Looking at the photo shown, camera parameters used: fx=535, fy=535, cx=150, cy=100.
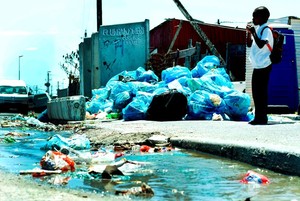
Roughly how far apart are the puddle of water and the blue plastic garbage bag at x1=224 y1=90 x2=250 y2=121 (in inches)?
177

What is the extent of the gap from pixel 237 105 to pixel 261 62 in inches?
99.8

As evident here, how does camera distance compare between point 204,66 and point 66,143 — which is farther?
point 204,66

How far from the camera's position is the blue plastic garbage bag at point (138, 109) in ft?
37.8

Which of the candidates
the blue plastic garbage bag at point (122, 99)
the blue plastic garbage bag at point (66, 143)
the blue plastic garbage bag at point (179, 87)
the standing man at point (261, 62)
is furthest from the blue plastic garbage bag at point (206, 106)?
the blue plastic garbage bag at point (66, 143)

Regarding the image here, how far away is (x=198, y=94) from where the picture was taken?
1067 cm

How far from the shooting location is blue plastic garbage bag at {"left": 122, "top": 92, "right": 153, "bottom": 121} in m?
11.5

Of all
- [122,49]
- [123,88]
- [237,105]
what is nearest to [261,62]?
[237,105]

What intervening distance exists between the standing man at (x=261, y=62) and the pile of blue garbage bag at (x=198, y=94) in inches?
88.8

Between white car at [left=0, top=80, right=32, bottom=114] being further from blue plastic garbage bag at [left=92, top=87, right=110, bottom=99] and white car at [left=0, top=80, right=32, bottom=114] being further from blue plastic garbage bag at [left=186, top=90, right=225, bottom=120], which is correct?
blue plastic garbage bag at [left=186, top=90, right=225, bottom=120]

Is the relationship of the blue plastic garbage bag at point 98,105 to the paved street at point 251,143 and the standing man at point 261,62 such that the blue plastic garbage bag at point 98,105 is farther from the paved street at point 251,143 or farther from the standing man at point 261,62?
the standing man at point 261,62

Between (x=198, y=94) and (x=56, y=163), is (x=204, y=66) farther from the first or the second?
(x=56, y=163)

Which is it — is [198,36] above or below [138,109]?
above

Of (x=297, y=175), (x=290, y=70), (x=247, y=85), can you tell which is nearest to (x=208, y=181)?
(x=297, y=175)

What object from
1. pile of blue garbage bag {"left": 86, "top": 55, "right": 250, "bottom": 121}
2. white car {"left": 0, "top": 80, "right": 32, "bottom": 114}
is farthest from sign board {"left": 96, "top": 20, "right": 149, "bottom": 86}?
white car {"left": 0, "top": 80, "right": 32, "bottom": 114}
